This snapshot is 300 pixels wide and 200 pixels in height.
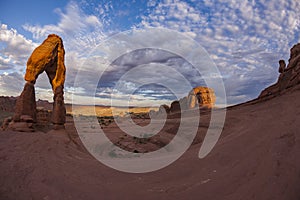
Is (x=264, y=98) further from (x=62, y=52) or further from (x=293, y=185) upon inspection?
(x=62, y=52)

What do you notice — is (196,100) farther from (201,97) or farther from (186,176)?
(186,176)

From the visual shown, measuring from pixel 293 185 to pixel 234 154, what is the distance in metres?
2.90

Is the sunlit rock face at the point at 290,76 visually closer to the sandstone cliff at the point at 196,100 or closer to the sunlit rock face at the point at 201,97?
the sandstone cliff at the point at 196,100

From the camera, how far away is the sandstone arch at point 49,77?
41.9 feet

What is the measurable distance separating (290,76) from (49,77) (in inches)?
796

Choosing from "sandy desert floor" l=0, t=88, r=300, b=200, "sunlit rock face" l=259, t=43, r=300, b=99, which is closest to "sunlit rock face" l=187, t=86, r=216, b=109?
"sunlit rock face" l=259, t=43, r=300, b=99

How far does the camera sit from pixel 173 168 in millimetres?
7488

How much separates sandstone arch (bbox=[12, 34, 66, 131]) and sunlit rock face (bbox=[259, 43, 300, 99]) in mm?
18306

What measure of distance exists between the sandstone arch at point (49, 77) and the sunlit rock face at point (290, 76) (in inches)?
721

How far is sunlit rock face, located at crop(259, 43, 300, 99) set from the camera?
13.6 m

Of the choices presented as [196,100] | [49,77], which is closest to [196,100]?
[196,100]

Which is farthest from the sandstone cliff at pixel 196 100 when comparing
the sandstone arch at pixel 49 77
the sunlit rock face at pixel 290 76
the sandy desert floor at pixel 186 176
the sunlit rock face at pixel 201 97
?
the sandy desert floor at pixel 186 176

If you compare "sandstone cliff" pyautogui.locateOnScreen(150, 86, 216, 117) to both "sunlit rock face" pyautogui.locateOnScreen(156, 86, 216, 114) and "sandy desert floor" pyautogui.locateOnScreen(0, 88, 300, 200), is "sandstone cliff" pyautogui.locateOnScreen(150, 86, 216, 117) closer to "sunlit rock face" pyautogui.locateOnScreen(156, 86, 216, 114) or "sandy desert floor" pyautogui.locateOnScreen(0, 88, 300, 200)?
"sunlit rock face" pyautogui.locateOnScreen(156, 86, 216, 114)

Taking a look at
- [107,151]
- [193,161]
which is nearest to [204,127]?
[107,151]
